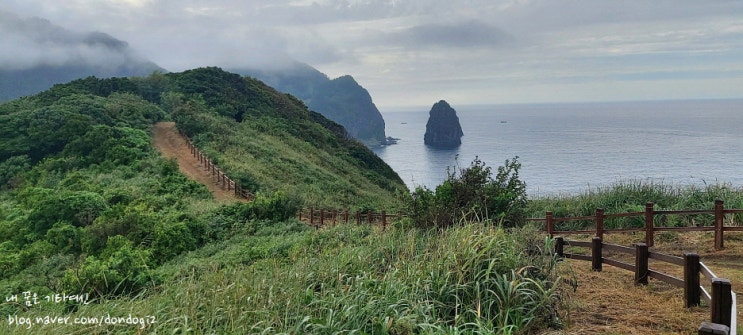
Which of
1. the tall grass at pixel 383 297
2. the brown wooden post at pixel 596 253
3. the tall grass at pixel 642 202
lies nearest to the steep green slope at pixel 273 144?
the tall grass at pixel 642 202

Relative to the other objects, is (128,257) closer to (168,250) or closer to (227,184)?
(168,250)

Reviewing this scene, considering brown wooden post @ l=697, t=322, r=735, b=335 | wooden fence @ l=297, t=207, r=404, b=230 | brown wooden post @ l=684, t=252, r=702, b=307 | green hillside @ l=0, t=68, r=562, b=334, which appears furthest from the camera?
wooden fence @ l=297, t=207, r=404, b=230

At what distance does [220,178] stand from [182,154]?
24.2 ft

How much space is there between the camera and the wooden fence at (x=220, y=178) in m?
23.1

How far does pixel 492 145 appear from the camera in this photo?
389 feet

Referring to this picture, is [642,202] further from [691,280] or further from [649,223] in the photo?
[691,280]

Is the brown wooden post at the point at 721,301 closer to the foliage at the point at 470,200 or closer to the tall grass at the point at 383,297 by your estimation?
the tall grass at the point at 383,297

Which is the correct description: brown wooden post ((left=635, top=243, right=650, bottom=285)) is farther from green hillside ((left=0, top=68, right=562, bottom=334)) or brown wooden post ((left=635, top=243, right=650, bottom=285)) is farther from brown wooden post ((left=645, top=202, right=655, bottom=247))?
brown wooden post ((left=645, top=202, right=655, bottom=247))

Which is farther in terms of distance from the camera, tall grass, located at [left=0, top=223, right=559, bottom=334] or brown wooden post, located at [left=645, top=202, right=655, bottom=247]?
brown wooden post, located at [left=645, top=202, right=655, bottom=247]

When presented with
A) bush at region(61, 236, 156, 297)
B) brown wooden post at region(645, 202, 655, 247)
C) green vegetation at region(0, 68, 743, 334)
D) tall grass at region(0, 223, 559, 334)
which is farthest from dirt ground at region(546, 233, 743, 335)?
bush at region(61, 236, 156, 297)

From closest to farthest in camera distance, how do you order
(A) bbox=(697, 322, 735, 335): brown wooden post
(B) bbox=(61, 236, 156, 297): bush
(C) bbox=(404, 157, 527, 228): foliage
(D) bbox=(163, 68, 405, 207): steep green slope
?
1. (A) bbox=(697, 322, 735, 335): brown wooden post
2. (C) bbox=(404, 157, 527, 228): foliage
3. (B) bbox=(61, 236, 156, 297): bush
4. (D) bbox=(163, 68, 405, 207): steep green slope

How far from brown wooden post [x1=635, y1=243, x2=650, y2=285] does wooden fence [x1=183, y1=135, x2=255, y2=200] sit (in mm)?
17486

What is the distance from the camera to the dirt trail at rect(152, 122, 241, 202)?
2360cm

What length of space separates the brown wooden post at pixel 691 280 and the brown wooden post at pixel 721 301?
1121 millimetres
